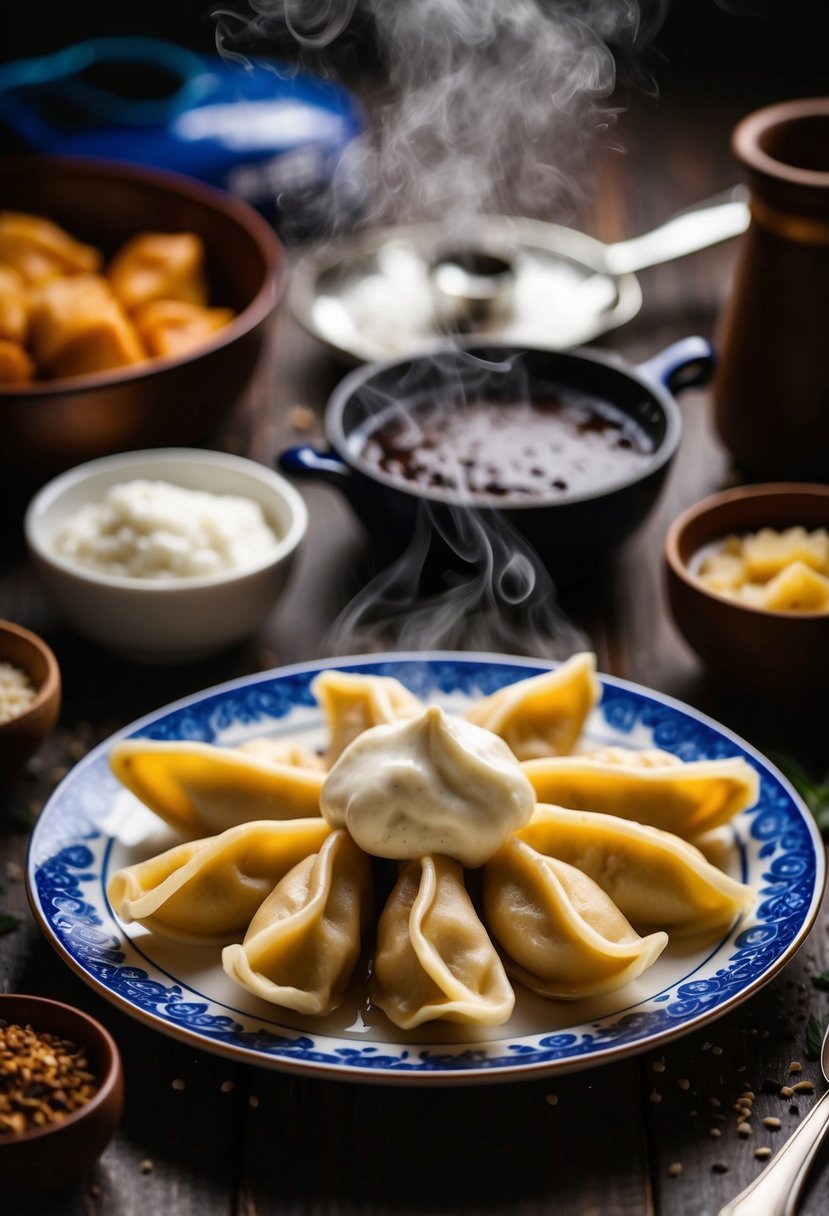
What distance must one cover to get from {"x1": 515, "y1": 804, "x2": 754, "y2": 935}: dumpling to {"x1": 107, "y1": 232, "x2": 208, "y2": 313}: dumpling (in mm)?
1765

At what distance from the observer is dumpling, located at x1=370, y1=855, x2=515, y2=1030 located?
1683 mm

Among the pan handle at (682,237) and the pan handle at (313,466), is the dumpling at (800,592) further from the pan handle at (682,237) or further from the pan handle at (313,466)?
the pan handle at (682,237)

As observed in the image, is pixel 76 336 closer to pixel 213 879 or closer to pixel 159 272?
pixel 159 272

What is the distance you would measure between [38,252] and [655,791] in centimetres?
202

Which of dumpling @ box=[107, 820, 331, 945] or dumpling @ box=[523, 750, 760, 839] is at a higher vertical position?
dumpling @ box=[523, 750, 760, 839]

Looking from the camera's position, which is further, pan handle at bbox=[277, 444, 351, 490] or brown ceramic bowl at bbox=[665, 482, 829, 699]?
pan handle at bbox=[277, 444, 351, 490]

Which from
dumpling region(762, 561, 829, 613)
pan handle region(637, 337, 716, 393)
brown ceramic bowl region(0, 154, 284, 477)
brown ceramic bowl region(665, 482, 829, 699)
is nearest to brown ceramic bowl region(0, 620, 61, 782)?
brown ceramic bowl region(0, 154, 284, 477)

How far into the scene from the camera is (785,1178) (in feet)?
5.19

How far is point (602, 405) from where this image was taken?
299cm

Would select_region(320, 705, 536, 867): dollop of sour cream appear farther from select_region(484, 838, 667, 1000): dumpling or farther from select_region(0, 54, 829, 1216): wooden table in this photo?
select_region(0, 54, 829, 1216): wooden table

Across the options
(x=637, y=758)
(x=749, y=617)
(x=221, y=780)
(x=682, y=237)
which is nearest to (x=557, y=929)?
(x=637, y=758)

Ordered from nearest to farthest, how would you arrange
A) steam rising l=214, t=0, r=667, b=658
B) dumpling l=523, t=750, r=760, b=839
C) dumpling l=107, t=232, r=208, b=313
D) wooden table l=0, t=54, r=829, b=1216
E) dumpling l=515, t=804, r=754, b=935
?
1. wooden table l=0, t=54, r=829, b=1216
2. dumpling l=515, t=804, r=754, b=935
3. dumpling l=523, t=750, r=760, b=839
4. steam rising l=214, t=0, r=667, b=658
5. dumpling l=107, t=232, r=208, b=313

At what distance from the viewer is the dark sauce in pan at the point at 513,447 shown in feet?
9.03

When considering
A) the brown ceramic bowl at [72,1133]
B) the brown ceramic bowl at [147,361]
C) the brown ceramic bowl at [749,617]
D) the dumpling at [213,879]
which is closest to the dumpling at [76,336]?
the brown ceramic bowl at [147,361]
